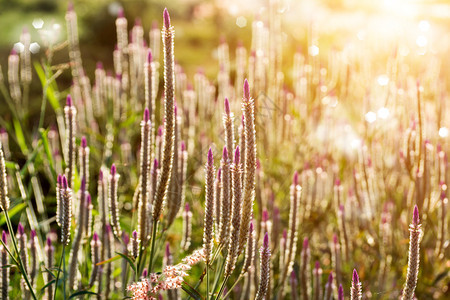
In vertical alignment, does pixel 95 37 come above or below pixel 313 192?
above

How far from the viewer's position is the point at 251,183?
1.23m

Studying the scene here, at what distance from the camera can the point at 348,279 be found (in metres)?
2.52

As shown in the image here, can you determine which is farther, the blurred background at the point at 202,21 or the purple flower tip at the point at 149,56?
the blurred background at the point at 202,21

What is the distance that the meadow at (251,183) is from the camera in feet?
5.11

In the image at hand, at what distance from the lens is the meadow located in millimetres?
1559

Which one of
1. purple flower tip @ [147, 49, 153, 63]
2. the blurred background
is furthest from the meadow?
the blurred background

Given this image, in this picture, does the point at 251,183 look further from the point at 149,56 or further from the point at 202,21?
the point at 202,21

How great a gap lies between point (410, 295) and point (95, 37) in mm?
6037

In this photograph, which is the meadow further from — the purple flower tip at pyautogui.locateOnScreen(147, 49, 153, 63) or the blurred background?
the blurred background

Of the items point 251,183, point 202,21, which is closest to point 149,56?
point 251,183

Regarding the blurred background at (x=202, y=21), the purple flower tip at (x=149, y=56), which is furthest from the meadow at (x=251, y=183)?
the blurred background at (x=202, y=21)

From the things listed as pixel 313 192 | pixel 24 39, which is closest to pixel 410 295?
pixel 313 192

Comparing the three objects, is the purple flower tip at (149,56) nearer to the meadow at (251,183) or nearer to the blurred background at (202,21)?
the meadow at (251,183)

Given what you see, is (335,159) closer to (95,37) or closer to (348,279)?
(348,279)
